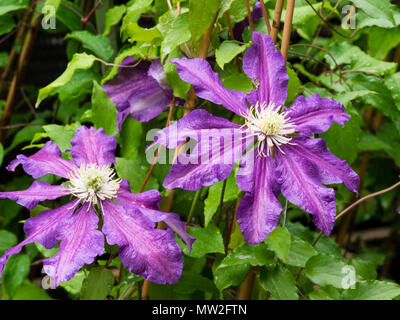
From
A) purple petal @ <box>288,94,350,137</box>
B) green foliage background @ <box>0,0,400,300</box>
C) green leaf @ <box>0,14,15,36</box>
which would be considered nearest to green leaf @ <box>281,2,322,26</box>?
green foliage background @ <box>0,0,400,300</box>

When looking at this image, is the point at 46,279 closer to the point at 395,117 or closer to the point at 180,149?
the point at 180,149

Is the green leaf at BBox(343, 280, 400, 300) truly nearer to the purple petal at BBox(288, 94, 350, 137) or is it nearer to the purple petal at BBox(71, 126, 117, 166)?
the purple petal at BBox(288, 94, 350, 137)

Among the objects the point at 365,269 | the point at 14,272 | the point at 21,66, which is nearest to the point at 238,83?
the point at 365,269

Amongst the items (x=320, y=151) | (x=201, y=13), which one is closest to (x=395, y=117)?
(x=320, y=151)

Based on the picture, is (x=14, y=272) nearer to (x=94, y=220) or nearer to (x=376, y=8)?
(x=94, y=220)

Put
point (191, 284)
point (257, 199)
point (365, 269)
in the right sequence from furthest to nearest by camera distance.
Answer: point (365, 269)
point (191, 284)
point (257, 199)

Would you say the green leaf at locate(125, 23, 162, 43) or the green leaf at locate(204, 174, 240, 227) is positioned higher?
the green leaf at locate(125, 23, 162, 43)

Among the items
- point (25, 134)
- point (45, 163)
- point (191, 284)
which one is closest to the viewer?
point (45, 163)
